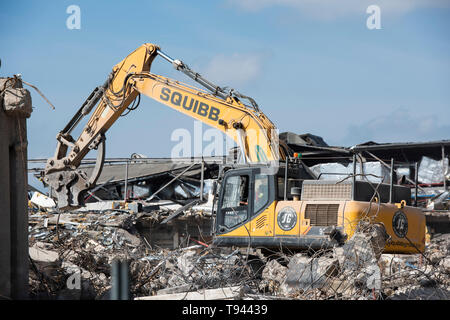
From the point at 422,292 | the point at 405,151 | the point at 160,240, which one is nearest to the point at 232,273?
the point at 422,292

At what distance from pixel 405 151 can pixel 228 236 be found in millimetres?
11578

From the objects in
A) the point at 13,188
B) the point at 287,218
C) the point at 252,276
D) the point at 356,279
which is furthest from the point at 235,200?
the point at 13,188

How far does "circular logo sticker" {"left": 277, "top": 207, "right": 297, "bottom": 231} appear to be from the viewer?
9930 mm

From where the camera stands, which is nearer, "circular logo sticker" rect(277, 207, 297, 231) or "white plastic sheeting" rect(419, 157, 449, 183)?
"circular logo sticker" rect(277, 207, 297, 231)

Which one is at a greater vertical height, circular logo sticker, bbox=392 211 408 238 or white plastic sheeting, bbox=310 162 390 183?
white plastic sheeting, bbox=310 162 390 183

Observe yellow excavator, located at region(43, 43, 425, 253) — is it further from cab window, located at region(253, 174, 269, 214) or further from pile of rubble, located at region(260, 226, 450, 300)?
pile of rubble, located at region(260, 226, 450, 300)

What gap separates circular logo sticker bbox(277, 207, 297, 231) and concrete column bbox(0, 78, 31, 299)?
4633mm

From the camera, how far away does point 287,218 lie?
1001 cm

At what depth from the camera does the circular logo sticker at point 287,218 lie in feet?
32.6

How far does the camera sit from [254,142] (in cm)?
1126

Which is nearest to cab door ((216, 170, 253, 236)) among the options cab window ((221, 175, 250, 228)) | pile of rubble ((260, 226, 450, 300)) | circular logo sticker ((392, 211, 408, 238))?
cab window ((221, 175, 250, 228))

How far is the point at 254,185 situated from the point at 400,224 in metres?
2.51

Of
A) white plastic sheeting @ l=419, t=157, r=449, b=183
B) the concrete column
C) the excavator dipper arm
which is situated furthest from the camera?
white plastic sheeting @ l=419, t=157, r=449, b=183

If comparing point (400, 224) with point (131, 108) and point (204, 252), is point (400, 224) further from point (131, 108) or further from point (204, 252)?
point (131, 108)
